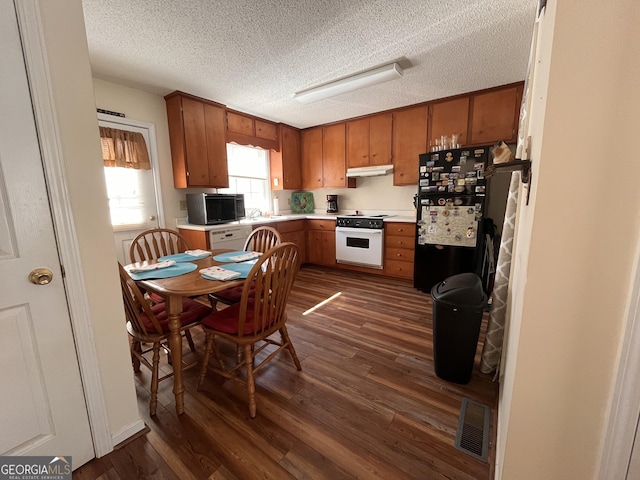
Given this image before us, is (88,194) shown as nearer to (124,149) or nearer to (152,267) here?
(152,267)

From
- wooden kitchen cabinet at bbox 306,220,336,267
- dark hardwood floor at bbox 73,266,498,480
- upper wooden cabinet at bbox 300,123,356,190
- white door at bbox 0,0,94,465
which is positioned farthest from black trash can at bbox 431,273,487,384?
upper wooden cabinet at bbox 300,123,356,190

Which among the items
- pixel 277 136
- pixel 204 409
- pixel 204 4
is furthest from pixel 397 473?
pixel 277 136

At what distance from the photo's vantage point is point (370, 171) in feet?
12.6

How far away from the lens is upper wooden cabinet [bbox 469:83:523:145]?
2.85 m

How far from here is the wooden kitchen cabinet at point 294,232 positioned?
3.93 meters

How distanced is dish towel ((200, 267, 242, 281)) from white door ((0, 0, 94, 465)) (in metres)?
0.61

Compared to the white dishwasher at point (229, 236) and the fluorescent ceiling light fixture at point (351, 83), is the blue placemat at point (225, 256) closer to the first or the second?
the white dishwasher at point (229, 236)

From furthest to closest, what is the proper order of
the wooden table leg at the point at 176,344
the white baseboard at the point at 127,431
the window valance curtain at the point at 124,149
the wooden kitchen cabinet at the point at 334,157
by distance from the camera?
1. the wooden kitchen cabinet at the point at 334,157
2. the window valance curtain at the point at 124,149
3. the wooden table leg at the point at 176,344
4. the white baseboard at the point at 127,431

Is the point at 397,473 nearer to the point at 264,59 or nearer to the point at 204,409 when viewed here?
the point at 204,409

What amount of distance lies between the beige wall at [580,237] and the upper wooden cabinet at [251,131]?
3.61 m

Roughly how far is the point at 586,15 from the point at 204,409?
2107 mm

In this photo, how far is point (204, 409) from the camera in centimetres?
146

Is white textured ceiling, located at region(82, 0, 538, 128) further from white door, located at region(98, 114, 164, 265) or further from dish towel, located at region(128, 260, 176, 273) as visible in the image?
dish towel, located at region(128, 260, 176, 273)

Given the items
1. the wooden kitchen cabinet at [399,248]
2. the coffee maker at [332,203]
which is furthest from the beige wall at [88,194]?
the coffee maker at [332,203]
